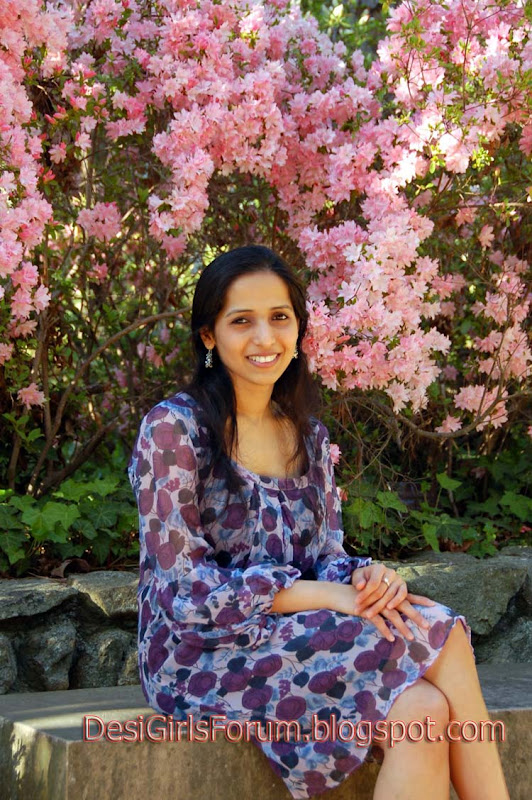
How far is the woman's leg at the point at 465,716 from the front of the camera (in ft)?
7.39

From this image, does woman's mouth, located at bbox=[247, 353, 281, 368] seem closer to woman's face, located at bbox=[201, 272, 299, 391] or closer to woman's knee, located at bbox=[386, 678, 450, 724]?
woman's face, located at bbox=[201, 272, 299, 391]

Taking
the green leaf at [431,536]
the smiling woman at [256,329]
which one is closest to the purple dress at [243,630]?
the smiling woman at [256,329]

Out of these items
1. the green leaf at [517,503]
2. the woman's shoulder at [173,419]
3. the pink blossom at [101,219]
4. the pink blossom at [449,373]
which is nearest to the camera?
the woman's shoulder at [173,419]

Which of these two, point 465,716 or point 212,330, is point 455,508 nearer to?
point 212,330

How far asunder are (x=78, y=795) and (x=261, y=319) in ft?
3.83

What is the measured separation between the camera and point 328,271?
3.89 m

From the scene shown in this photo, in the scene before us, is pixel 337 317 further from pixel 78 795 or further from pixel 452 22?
pixel 78 795

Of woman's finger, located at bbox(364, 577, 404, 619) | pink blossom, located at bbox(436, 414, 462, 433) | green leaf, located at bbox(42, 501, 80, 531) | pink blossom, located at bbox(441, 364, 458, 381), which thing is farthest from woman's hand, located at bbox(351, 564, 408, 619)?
pink blossom, located at bbox(441, 364, 458, 381)

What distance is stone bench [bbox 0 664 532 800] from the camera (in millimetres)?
2334

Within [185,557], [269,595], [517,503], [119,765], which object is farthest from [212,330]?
[517,503]

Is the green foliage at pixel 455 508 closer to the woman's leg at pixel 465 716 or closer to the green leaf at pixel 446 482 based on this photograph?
the green leaf at pixel 446 482

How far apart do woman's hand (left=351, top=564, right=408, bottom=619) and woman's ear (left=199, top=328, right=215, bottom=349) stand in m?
0.74

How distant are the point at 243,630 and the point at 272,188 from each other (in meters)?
2.35

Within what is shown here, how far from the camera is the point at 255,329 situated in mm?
2688
